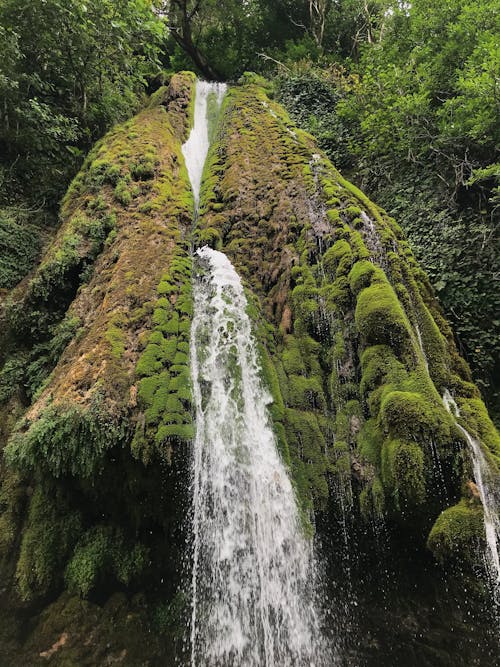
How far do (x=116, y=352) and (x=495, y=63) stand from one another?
300 inches

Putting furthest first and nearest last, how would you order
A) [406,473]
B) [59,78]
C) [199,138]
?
[199,138] < [59,78] < [406,473]

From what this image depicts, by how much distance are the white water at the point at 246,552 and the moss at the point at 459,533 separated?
1.28 metres

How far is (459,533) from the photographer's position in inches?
137

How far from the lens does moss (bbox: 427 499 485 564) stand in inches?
136

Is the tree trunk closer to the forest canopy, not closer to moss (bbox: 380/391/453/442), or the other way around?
the forest canopy

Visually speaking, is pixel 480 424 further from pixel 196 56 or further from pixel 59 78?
pixel 196 56

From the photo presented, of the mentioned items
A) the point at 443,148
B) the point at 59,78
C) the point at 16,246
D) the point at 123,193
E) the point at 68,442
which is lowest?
the point at 68,442

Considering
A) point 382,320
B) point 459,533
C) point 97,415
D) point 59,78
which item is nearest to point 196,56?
point 59,78

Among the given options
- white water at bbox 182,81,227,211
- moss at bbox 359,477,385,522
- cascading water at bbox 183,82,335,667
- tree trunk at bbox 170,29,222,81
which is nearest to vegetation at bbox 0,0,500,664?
moss at bbox 359,477,385,522

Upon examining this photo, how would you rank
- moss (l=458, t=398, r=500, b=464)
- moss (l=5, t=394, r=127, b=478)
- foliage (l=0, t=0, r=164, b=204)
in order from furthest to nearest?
foliage (l=0, t=0, r=164, b=204) → moss (l=458, t=398, r=500, b=464) → moss (l=5, t=394, r=127, b=478)

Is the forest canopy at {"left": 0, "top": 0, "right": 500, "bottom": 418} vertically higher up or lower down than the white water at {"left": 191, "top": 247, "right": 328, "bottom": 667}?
higher up

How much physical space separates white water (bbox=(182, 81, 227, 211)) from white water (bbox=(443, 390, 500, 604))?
253 inches

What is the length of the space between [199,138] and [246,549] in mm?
9981

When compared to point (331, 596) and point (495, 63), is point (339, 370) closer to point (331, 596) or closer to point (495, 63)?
point (331, 596)
